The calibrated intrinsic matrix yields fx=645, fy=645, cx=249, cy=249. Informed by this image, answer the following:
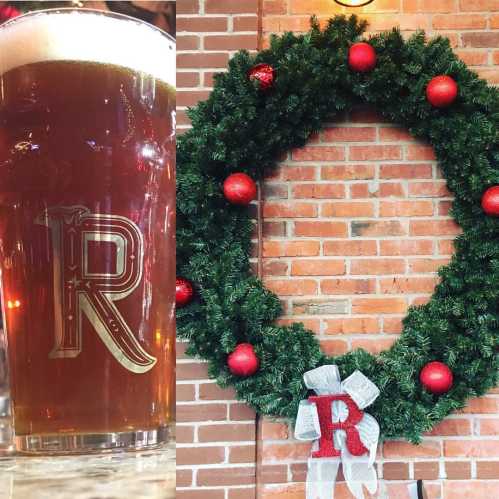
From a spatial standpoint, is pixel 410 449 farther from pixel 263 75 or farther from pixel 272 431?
pixel 263 75

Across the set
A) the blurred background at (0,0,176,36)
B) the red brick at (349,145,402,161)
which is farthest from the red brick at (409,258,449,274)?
the blurred background at (0,0,176,36)

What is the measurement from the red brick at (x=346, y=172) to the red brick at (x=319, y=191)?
0.03 meters

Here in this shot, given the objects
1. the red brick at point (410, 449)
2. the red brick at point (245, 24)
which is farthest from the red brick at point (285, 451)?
the red brick at point (245, 24)

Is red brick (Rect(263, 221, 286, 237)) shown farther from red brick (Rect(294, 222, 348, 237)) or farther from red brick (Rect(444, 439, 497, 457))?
red brick (Rect(444, 439, 497, 457))

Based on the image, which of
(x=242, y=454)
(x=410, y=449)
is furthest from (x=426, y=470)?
(x=242, y=454)

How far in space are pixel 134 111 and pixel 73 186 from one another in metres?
0.22

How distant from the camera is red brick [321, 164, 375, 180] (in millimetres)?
1970

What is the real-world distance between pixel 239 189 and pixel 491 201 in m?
0.69

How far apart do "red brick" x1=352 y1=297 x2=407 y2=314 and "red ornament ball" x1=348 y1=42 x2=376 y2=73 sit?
2.20 feet

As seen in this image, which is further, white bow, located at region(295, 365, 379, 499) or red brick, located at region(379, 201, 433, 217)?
red brick, located at region(379, 201, 433, 217)

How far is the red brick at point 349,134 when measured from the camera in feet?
6.50

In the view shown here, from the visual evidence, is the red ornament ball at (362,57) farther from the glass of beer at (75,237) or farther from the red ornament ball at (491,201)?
the glass of beer at (75,237)

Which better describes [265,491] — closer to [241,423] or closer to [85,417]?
[241,423]

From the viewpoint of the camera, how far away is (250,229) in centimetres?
189
